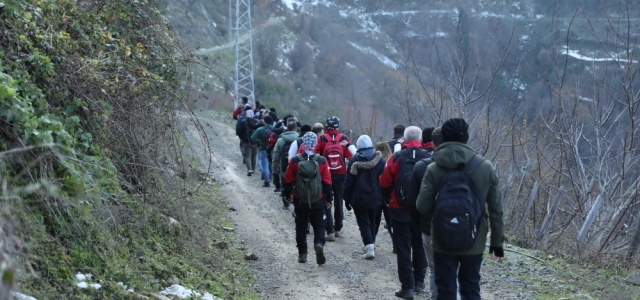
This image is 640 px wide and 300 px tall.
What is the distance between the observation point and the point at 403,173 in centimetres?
771

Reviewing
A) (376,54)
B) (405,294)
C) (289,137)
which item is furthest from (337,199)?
(376,54)

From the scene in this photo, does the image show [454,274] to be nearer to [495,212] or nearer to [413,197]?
[495,212]

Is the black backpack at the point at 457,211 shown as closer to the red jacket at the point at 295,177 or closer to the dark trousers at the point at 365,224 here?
the red jacket at the point at 295,177

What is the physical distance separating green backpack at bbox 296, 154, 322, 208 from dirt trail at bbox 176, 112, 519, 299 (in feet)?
3.58

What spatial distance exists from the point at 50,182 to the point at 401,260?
420 centimetres

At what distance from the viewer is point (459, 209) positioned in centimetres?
528

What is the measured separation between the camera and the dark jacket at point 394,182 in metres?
7.75

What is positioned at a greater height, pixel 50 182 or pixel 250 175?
pixel 50 182

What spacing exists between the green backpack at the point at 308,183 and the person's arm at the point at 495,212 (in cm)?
381

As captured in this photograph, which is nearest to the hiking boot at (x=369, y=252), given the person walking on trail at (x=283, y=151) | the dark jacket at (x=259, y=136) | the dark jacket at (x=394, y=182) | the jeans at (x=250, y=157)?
the dark jacket at (x=394, y=182)

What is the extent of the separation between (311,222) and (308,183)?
714 mm

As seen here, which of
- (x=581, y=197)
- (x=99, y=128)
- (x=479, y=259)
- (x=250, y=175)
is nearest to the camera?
(x=479, y=259)

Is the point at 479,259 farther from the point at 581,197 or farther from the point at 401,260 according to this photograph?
the point at 581,197

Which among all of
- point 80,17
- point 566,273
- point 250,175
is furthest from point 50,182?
point 250,175
